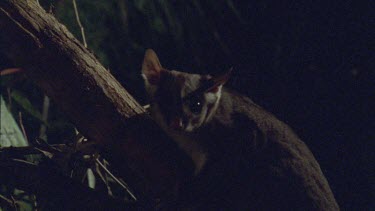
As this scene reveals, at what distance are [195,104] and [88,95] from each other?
1.25 m

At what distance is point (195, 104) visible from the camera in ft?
13.8

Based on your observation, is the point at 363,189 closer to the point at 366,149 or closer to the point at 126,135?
the point at 366,149

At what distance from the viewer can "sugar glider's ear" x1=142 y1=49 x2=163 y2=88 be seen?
428 centimetres

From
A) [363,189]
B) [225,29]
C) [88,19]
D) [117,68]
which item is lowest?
[363,189]

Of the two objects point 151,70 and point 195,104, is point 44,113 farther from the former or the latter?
point 195,104

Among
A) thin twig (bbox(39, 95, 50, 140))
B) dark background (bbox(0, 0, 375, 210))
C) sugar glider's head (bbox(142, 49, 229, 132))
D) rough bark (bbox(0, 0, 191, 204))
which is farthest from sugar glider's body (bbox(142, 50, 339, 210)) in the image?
dark background (bbox(0, 0, 375, 210))

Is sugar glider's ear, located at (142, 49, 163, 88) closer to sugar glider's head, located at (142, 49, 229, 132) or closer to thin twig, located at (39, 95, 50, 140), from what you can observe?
sugar glider's head, located at (142, 49, 229, 132)

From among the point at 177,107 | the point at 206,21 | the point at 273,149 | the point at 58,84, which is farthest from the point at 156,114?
the point at 206,21

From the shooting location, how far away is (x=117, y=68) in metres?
5.92

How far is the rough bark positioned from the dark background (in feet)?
7.22

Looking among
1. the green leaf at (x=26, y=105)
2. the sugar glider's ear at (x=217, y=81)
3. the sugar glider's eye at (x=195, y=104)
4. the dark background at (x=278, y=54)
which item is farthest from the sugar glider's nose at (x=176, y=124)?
the dark background at (x=278, y=54)

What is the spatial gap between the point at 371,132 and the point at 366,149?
0.20 metres

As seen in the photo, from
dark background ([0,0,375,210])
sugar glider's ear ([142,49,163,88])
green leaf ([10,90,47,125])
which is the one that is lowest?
dark background ([0,0,375,210])

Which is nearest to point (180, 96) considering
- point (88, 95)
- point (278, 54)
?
point (88, 95)
